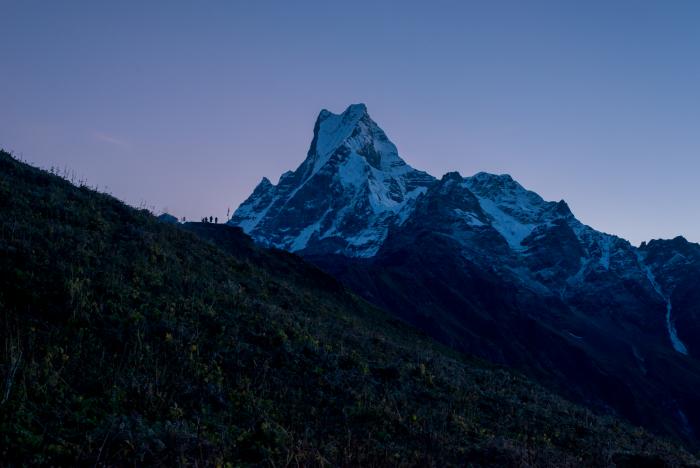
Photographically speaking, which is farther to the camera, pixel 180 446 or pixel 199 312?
pixel 199 312

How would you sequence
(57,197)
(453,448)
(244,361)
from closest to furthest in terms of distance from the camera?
(453,448) → (244,361) → (57,197)

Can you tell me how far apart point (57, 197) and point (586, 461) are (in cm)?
2249

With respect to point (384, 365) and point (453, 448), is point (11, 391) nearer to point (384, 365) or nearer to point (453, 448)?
point (453, 448)

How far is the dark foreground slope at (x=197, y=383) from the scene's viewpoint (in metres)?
9.10

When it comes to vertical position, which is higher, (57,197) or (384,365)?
(57,197)

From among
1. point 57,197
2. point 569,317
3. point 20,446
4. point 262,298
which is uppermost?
point 569,317

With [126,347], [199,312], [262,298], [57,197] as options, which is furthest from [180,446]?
Result: [57,197]

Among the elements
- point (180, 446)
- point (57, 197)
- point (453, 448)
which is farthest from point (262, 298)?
point (180, 446)

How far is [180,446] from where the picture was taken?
28.7ft

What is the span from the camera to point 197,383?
1193 centimetres

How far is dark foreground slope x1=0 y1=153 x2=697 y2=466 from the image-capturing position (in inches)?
358

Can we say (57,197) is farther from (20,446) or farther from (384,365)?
(20,446)

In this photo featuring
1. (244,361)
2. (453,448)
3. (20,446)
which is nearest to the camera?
(20,446)

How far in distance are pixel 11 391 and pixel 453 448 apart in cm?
877
